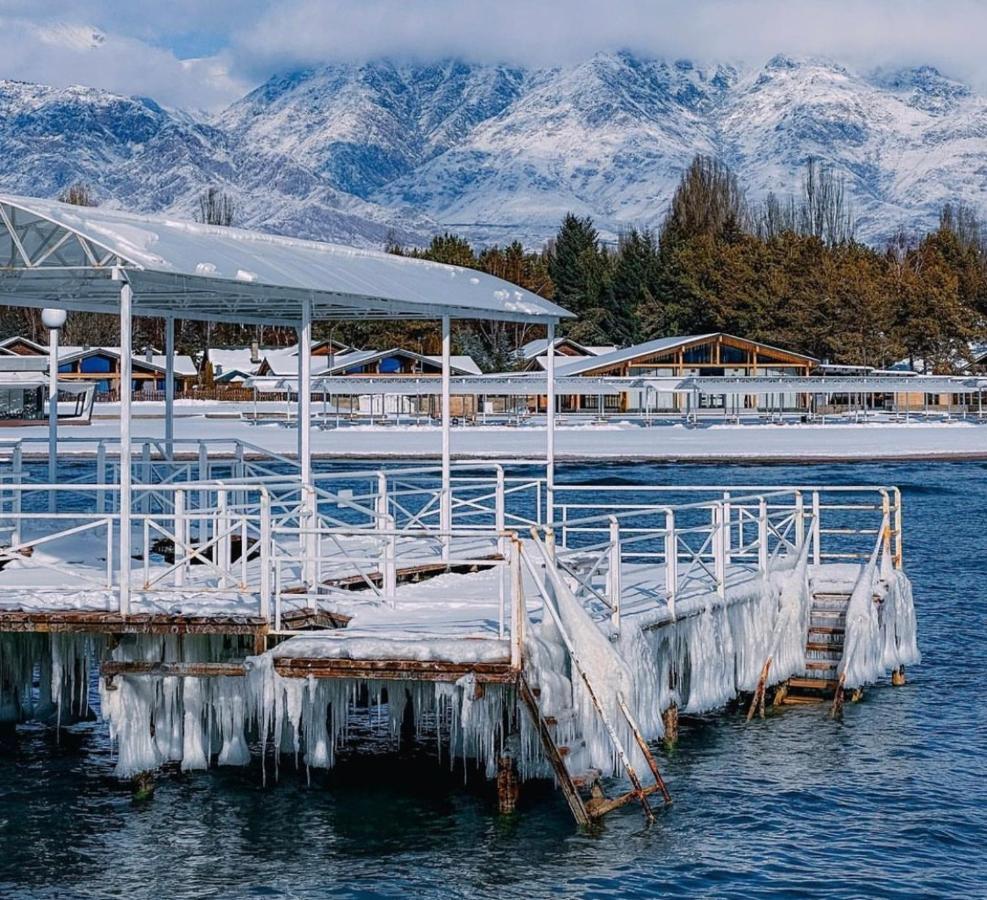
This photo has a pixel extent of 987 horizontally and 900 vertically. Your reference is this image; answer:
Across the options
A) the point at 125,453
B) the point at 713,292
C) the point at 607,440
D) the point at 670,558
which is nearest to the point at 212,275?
the point at 125,453

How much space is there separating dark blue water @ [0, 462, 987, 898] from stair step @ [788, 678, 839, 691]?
804 mm

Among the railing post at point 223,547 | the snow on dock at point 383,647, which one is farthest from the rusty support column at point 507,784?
the railing post at point 223,547

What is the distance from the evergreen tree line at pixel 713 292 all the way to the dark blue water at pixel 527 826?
354 ft

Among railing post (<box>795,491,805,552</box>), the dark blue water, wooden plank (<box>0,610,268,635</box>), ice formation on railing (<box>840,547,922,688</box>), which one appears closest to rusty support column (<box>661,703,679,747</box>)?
the dark blue water

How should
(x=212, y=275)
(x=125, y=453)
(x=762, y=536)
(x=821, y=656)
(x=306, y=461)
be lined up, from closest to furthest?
1. (x=125, y=453)
2. (x=212, y=275)
3. (x=306, y=461)
4. (x=762, y=536)
5. (x=821, y=656)

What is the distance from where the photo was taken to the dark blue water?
14.9 metres

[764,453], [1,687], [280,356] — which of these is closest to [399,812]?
[1,687]

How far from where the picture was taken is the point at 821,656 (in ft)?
72.7

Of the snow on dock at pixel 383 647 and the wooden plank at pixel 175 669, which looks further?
the wooden plank at pixel 175 669

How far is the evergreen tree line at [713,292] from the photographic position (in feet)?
419

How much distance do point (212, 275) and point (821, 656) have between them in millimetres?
9606

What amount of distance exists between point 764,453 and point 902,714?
59617mm

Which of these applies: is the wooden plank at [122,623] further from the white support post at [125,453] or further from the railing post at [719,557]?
the railing post at [719,557]

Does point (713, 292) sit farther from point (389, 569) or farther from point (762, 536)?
point (389, 569)
